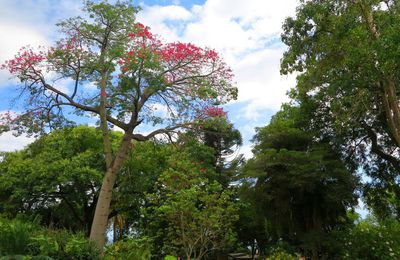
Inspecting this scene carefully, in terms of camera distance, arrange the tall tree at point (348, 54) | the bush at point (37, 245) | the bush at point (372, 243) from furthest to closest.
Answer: the bush at point (372, 243), the tall tree at point (348, 54), the bush at point (37, 245)

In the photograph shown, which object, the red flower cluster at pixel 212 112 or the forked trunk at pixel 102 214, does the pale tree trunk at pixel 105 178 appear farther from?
the red flower cluster at pixel 212 112

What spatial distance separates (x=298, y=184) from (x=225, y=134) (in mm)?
3341

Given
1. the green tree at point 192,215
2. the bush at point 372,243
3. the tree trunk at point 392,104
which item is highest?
the tree trunk at point 392,104

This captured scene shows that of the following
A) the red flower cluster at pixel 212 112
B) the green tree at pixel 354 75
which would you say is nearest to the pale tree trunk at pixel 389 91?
the green tree at pixel 354 75

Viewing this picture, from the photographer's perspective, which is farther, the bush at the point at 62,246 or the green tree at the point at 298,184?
the green tree at the point at 298,184

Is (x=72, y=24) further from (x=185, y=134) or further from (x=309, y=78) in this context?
(x=309, y=78)

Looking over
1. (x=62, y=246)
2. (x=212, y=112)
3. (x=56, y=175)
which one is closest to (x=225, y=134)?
(x=212, y=112)

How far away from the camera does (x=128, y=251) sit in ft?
30.1

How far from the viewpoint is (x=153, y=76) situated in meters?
10.3

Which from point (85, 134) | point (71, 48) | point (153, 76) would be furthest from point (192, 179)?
point (85, 134)

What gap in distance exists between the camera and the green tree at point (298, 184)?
44.6ft

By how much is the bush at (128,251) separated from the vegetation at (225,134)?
0.12 ft

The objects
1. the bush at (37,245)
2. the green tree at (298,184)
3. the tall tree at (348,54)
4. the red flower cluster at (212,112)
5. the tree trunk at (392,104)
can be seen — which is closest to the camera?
the bush at (37,245)

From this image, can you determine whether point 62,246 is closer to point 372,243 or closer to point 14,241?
point 14,241
